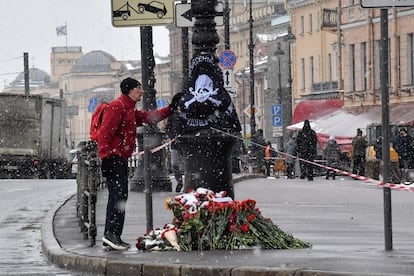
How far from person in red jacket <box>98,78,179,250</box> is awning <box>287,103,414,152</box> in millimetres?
46718

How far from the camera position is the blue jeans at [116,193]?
1405 centimetres

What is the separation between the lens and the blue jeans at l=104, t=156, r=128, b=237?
14.0 metres

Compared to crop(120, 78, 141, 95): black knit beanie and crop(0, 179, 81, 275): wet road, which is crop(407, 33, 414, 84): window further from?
crop(120, 78, 141, 95): black knit beanie

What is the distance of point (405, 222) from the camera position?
19.6m

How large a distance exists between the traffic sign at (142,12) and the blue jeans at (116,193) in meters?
1.46

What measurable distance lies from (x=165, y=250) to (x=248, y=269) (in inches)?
102

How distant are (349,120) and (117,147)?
56113 mm

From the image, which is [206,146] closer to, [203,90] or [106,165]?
[203,90]

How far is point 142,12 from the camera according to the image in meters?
14.5

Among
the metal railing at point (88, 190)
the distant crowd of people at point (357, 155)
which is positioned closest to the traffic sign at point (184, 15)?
the metal railing at point (88, 190)

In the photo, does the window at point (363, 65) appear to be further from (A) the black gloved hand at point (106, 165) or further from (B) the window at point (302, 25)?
(A) the black gloved hand at point (106, 165)

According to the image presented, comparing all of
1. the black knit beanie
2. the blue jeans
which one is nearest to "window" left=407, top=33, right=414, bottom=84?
the black knit beanie

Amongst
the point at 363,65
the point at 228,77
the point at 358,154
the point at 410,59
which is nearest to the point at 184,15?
the point at 228,77

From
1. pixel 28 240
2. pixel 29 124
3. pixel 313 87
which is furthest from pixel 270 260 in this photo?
pixel 313 87
